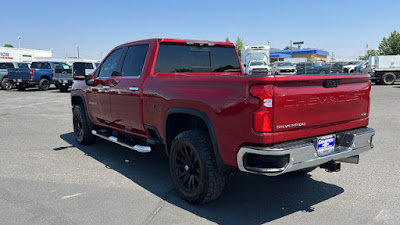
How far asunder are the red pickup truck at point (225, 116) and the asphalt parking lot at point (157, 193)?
42 centimetres

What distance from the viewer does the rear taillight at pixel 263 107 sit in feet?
10.2

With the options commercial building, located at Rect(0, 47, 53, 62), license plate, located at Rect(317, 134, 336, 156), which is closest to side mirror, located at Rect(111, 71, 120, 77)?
license plate, located at Rect(317, 134, 336, 156)

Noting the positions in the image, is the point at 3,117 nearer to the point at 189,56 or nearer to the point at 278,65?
the point at 189,56

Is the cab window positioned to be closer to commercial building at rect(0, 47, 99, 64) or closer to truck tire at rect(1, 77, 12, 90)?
truck tire at rect(1, 77, 12, 90)

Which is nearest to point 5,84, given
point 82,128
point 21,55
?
point 82,128

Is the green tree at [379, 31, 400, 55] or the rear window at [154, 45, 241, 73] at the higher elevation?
the green tree at [379, 31, 400, 55]

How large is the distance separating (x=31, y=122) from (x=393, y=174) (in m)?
9.12

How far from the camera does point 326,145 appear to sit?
3559 mm

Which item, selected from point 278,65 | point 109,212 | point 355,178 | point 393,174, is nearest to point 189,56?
point 109,212

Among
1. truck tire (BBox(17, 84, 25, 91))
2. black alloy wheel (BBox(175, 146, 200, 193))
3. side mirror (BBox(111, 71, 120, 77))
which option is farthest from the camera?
truck tire (BBox(17, 84, 25, 91))

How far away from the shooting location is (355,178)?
15.8 ft

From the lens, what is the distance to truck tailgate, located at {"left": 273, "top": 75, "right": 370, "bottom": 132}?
10.5ft

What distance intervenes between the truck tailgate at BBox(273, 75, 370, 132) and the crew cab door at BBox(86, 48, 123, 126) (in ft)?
10.4

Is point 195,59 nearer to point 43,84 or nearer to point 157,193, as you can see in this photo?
point 157,193
